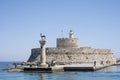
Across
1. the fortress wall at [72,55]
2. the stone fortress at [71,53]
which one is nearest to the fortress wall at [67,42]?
the stone fortress at [71,53]

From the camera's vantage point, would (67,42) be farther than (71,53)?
Yes

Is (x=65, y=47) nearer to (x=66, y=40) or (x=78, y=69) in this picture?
(x=66, y=40)

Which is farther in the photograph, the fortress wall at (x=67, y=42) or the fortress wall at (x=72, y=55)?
the fortress wall at (x=67, y=42)

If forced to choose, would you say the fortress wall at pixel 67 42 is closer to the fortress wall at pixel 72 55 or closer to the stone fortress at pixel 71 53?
the stone fortress at pixel 71 53

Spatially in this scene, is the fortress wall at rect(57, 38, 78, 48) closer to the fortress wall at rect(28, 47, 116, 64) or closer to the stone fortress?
the stone fortress

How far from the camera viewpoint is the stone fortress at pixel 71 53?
199 ft

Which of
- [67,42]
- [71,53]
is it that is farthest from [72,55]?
[67,42]

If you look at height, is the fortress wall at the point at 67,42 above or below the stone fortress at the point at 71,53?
above

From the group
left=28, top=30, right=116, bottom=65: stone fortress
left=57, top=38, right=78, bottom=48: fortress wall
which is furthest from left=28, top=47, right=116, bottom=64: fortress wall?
left=57, top=38, right=78, bottom=48: fortress wall

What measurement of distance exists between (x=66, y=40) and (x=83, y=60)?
451cm

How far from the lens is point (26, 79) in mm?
30531

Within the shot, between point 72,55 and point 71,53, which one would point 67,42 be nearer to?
point 71,53

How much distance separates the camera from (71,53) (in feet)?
200

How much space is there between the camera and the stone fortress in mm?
60750
